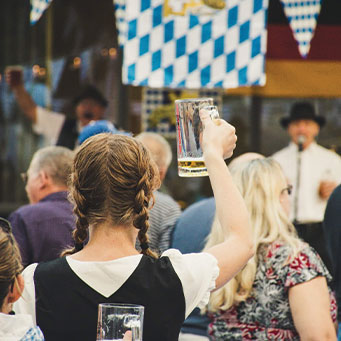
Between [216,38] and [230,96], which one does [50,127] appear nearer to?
[230,96]

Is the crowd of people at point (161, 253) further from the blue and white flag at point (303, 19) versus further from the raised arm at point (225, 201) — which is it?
the blue and white flag at point (303, 19)

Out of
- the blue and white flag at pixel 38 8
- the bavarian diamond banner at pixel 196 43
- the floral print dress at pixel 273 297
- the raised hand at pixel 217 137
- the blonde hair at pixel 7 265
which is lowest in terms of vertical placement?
the floral print dress at pixel 273 297

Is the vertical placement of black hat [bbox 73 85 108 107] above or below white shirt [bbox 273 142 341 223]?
above

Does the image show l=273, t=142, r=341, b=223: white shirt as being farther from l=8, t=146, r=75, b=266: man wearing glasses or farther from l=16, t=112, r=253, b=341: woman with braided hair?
l=16, t=112, r=253, b=341: woman with braided hair

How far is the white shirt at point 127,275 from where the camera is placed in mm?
2031

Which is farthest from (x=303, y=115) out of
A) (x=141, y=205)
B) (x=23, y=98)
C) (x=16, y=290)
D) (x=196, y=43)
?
(x=16, y=290)

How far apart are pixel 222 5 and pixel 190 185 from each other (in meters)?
2.88

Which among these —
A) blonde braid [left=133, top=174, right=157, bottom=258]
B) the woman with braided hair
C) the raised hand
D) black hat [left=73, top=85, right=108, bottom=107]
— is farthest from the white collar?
black hat [left=73, top=85, right=108, bottom=107]

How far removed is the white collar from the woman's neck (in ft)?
0.79

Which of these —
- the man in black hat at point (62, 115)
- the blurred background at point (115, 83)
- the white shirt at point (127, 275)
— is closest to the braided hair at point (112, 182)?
the white shirt at point (127, 275)

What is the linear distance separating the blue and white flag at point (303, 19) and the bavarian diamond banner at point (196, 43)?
73 centimetres

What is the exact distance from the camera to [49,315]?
2.05 metres

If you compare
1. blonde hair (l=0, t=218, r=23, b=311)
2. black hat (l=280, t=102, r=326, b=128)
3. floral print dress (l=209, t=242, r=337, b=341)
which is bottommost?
floral print dress (l=209, t=242, r=337, b=341)

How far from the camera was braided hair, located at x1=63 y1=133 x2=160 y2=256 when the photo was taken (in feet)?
6.72
